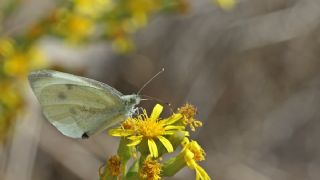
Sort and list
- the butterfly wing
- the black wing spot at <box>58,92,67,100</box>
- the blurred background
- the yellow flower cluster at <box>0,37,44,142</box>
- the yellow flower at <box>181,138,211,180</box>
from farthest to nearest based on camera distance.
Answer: the blurred background < the yellow flower cluster at <box>0,37,44,142</box> < the black wing spot at <box>58,92,67,100</box> < the butterfly wing < the yellow flower at <box>181,138,211,180</box>

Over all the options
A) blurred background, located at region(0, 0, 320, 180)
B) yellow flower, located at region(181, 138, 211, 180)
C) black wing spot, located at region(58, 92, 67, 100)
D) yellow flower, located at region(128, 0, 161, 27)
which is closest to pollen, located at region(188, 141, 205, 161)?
yellow flower, located at region(181, 138, 211, 180)

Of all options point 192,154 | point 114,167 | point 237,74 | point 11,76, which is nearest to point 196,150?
point 192,154

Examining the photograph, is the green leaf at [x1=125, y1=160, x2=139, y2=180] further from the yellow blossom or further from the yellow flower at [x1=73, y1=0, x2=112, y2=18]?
the yellow flower at [x1=73, y1=0, x2=112, y2=18]

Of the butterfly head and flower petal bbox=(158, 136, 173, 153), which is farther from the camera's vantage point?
the butterfly head

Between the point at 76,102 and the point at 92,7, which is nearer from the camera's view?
the point at 76,102

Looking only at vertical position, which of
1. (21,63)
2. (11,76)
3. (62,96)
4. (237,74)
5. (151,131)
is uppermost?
(237,74)

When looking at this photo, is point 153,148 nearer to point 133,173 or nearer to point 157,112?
point 133,173

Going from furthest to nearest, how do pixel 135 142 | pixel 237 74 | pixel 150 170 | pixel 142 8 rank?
pixel 237 74 → pixel 142 8 → pixel 135 142 → pixel 150 170
